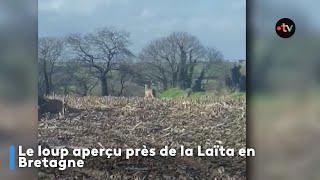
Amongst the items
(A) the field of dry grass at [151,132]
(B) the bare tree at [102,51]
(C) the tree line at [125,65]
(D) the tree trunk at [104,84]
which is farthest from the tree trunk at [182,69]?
(D) the tree trunk at [104,84]

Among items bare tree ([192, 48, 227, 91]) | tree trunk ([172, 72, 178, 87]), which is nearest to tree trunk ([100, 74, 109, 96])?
tree trunk ([172, 72, 178, 87])

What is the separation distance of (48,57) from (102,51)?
0.29m

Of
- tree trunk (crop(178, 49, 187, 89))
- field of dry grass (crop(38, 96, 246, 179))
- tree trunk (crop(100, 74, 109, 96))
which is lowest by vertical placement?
field of dry grass (crop(38, 96, 246, 179))

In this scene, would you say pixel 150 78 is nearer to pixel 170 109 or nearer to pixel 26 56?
pixel 170 109

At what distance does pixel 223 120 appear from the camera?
10.6 feet

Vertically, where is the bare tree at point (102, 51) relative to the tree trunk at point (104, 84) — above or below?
above

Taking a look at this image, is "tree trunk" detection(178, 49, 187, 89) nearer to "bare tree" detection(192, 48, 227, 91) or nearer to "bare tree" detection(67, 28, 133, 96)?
"bare tree" detection(192, 48, 227, 91)

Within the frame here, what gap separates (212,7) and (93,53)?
69 centimetres

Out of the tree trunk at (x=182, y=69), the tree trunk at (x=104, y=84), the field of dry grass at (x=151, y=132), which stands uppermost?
the tree trunk at (x=182, y=69)

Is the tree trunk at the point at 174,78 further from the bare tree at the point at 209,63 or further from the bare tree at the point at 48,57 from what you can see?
the bare tree at the point at 48,57

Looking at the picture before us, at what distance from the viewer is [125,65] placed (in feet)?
10.5

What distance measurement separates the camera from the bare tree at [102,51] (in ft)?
10.4

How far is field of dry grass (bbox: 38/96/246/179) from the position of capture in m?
3.20

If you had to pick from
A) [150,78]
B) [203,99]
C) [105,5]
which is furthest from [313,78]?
[105,5]
